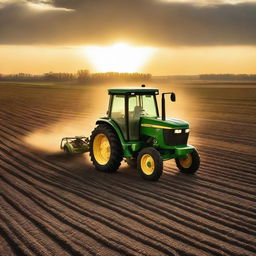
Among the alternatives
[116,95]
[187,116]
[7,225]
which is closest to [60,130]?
[116,95]

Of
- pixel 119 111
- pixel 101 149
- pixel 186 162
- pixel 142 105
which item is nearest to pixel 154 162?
pixel 186 162

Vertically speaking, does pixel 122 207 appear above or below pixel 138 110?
below

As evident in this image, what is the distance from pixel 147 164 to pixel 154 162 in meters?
0.30

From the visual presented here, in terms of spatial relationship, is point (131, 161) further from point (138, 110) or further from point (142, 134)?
point (138, 110)

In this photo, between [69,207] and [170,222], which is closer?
[170,222]

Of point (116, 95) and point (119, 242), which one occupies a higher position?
point (116, 95)

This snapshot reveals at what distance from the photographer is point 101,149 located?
8.87 metres

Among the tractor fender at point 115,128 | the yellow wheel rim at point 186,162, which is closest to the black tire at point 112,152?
the tractor fender at point 115,128

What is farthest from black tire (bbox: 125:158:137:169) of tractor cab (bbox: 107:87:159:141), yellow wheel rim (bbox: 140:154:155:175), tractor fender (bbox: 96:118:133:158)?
yellow wheel rim (bbox: 140:154:155:175)

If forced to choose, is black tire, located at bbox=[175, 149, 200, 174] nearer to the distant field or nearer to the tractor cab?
the distant field

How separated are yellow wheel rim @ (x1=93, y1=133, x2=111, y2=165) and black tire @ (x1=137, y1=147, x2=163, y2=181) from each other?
1145 mm

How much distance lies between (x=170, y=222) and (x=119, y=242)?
100 centimetres

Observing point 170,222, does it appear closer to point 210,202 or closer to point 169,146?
point 210,202

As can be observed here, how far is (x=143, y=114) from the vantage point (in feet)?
27.1
